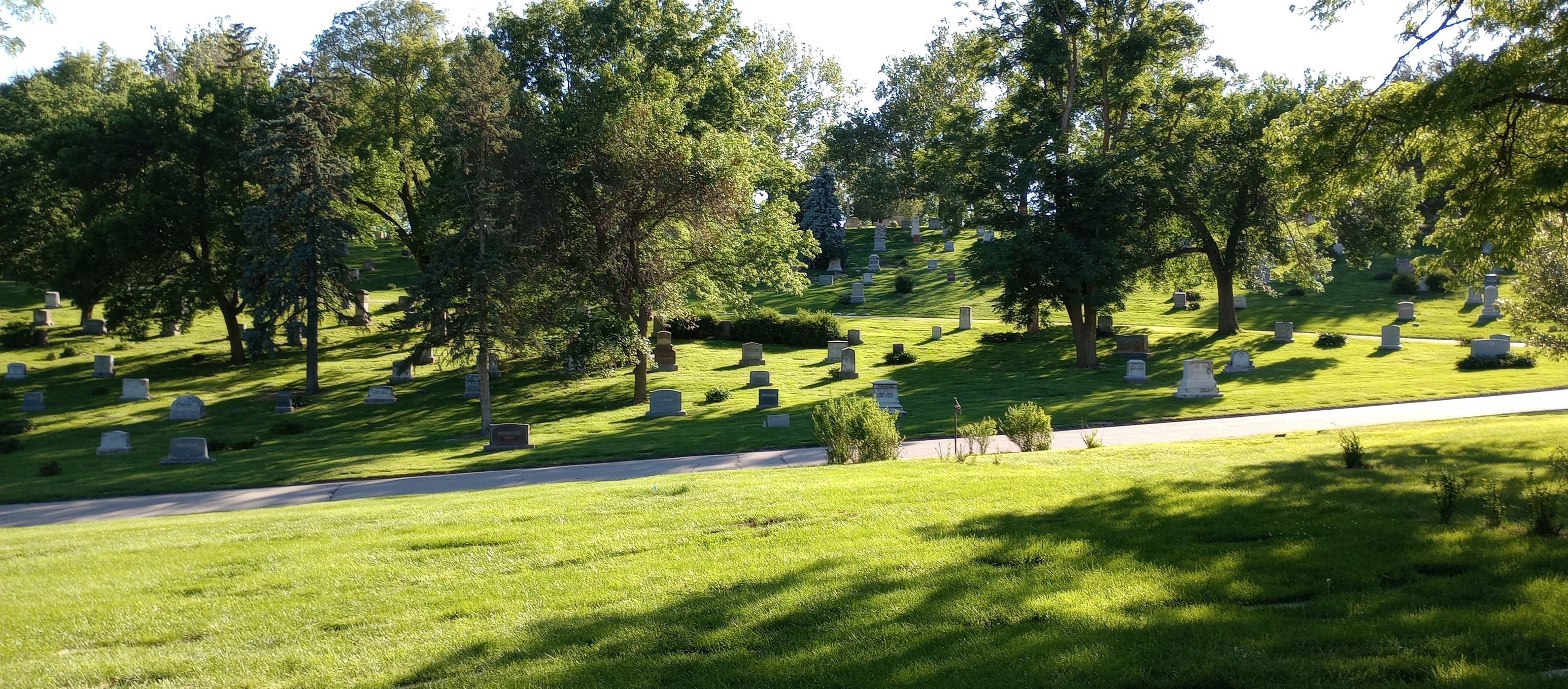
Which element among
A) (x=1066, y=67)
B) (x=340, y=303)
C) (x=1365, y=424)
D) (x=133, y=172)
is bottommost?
(x=1365, y=424)

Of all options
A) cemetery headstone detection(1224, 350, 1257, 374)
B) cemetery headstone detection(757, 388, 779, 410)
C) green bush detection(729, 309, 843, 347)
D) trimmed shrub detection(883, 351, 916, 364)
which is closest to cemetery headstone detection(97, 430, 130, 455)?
cemetery headstone detection(757, 388, 779, 410)

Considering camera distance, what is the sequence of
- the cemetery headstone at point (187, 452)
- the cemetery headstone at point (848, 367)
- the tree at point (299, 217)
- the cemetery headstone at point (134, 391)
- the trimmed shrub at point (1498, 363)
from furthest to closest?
the cemetery headstone at point (848, 367) < the cemetery headstone at point (134, 391) < the tree at point (299, 217) < the trimmed shrub at point (1498, 363) < the cemetery headstone at point (187, 452)

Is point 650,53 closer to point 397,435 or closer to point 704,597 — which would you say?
point 397,435

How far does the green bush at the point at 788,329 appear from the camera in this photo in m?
39.5

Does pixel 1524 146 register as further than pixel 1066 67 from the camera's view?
No

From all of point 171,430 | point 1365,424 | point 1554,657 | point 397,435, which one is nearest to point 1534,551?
point 1554,657

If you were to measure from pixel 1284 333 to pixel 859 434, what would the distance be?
1064 inches

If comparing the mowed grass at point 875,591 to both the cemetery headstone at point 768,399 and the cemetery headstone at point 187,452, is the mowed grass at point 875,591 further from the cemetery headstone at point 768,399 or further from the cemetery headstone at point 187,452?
the cemetery headstone at point 768,399

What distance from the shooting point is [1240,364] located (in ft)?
102

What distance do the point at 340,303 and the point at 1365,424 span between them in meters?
32.2

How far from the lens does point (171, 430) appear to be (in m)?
27.7

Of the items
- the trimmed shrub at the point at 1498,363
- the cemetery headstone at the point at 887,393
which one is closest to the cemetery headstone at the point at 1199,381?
the cemetery headstone at the point at 887,393

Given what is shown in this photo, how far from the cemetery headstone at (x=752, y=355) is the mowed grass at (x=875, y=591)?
2347cm

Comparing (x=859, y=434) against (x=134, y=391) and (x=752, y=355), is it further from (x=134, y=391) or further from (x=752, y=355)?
(x=134, y=391)
